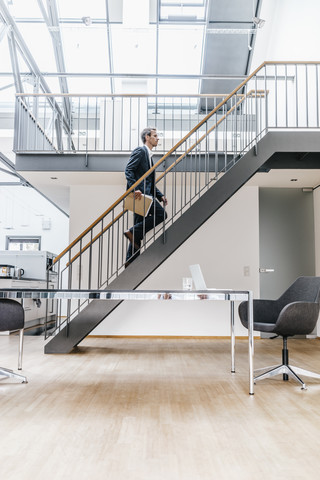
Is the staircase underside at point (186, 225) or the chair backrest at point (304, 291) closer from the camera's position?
the chair backrest at point (304, 291)

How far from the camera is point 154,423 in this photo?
8.00 feet

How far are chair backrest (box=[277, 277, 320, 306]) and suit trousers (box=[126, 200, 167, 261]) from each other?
5.03ft

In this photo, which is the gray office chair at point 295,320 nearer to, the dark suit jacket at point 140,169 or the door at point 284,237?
the dark suit jacket at point 140,169

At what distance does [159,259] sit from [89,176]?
249 centimetres

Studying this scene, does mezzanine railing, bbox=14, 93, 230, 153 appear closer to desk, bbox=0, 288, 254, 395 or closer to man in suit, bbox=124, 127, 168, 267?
man in suit, bbox=124, 127, 168, 267

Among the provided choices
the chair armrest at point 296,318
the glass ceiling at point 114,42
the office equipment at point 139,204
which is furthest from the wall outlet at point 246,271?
the glass ceiling at point 114,42

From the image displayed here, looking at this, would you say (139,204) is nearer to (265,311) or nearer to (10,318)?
(265,311)

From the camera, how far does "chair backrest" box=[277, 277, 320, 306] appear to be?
386 centimetres

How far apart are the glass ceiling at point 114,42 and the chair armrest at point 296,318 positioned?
6806 mm

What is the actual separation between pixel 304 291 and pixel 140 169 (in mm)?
2174

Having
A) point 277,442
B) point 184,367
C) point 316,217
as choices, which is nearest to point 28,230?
point 316,217

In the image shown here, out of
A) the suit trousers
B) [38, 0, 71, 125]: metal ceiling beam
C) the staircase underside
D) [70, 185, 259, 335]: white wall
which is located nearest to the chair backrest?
the staircase underside

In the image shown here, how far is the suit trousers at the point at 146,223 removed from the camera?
4730mm

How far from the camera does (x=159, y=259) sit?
4.76 meters
